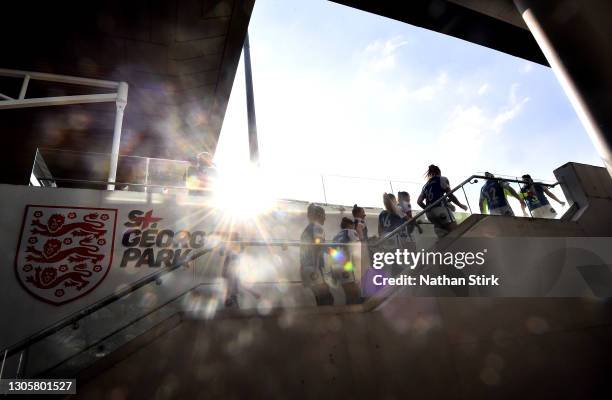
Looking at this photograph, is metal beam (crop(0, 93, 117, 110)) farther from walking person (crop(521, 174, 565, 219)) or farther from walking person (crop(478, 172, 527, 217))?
walking person (crop(521, 174, 565, 219))

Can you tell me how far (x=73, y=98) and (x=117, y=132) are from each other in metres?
1.25

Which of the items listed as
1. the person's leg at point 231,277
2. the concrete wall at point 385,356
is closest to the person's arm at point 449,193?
the concrete wall at point 385,356

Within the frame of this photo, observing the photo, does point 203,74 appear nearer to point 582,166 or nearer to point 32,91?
point 32,91

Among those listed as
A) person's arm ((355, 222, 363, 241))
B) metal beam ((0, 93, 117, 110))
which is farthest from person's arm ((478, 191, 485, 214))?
metal beam ((0, 93, 117, 110))

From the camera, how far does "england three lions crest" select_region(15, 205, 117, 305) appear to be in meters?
5.17

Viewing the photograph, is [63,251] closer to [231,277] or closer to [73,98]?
[231,277]

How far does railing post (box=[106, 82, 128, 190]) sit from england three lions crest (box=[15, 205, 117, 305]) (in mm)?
1292

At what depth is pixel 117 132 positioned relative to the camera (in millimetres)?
7785

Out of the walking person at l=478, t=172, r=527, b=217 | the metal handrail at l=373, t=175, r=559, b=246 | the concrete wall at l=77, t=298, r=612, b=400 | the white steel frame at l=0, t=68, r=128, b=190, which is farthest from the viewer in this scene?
the white steel frame at l=0, t=68, r=128, b=190

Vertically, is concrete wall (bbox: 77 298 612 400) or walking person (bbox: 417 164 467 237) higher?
walking person (bbox: 417 164 467 237)

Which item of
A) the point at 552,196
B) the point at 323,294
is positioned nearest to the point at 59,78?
the point at 323,294

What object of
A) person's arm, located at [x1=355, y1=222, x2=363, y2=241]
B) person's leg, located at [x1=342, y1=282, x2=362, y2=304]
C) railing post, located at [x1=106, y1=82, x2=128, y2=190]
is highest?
railing post, located at [x1=106, y1=82, x2=128, y2=190]

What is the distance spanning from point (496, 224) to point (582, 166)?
353cm

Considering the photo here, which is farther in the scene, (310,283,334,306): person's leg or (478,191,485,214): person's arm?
(478,191,485,214): person's arm
